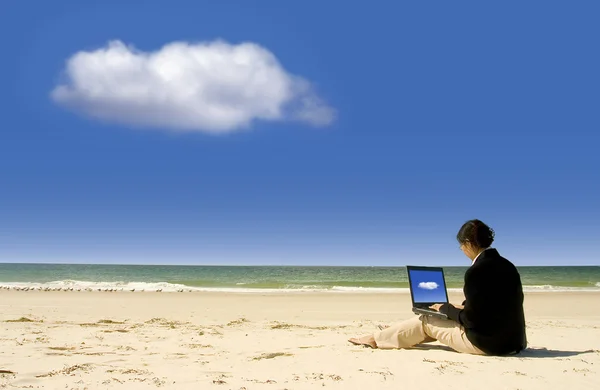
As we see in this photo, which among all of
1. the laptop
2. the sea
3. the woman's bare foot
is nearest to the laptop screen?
the laptop

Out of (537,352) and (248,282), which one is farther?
(248,282)

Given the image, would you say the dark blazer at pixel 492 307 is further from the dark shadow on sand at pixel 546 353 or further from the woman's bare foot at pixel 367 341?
the woman's bare foot at pixel 367 341

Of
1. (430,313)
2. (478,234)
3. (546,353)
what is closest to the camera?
(478,234)

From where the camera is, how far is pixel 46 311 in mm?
13930

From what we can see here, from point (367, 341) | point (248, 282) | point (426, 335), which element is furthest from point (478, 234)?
point (248, 282)

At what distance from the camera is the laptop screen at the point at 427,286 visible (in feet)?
20.0

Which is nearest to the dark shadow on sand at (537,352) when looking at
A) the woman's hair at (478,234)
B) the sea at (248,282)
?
the woman's hair at (478,234)

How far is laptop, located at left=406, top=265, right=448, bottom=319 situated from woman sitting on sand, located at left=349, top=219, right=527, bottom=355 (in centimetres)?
20

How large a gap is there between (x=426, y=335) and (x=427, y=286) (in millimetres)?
604

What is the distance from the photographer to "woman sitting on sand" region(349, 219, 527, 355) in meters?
5.12

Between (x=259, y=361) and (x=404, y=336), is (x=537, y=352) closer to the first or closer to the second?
(x=404, y=336)

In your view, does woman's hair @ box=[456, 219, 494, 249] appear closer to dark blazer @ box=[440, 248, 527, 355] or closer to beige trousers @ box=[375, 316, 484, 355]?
dark blazer @ box=[440, 248, 527, 355]

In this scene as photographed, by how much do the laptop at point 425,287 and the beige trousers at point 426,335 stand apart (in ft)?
0.53

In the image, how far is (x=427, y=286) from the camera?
20.4 feet
